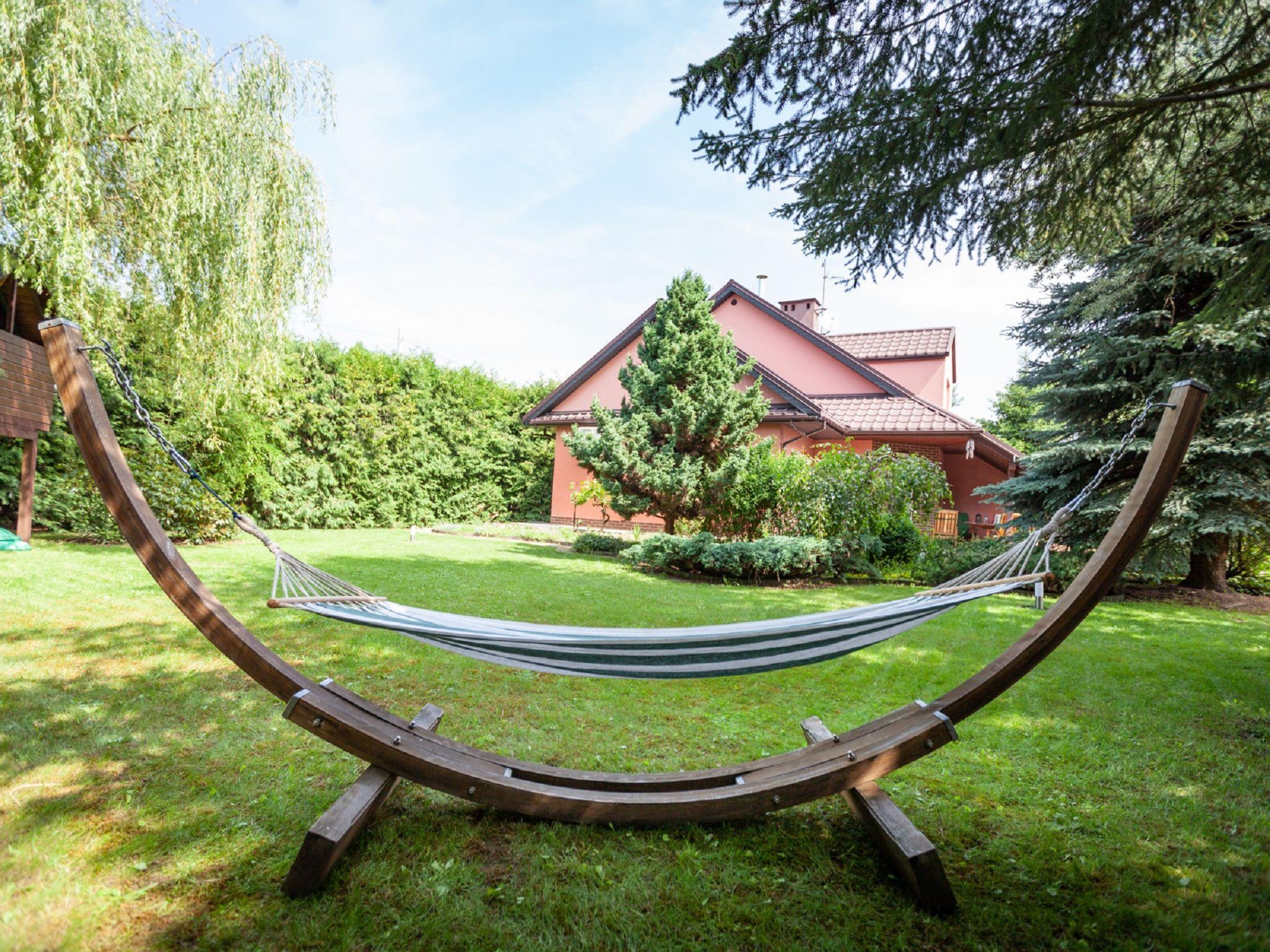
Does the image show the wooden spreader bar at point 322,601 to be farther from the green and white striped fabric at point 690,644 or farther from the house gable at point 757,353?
the house gable at point 757,353

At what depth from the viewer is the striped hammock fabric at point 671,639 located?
6.53 ft

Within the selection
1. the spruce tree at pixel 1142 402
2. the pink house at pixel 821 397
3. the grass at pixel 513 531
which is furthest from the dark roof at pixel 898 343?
the grass at pixel 513 531

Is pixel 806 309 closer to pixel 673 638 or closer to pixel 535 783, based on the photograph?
pixel 673 638

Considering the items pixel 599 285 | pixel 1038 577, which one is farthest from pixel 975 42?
pixel 599 285

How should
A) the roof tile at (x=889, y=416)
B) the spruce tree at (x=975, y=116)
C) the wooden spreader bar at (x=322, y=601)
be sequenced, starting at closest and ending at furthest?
the wooden spreader bar at (x=322, y=601), the spruce tree at (x=975, y=116), the roof tile at (x=889, y=416)

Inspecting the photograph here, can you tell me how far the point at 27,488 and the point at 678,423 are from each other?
304 inches

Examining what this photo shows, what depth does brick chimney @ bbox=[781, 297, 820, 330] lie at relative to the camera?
15.4m

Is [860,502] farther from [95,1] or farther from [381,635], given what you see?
[95,1]

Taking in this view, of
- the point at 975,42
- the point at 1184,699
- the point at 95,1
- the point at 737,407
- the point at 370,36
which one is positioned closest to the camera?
the point at 975,42

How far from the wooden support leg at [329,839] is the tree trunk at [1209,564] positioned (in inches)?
333

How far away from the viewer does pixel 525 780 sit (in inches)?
77.6

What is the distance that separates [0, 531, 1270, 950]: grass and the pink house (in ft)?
24.6

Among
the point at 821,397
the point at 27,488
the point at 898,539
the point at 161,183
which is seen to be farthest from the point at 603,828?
the point at 821,397

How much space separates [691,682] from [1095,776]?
6.34 feet
